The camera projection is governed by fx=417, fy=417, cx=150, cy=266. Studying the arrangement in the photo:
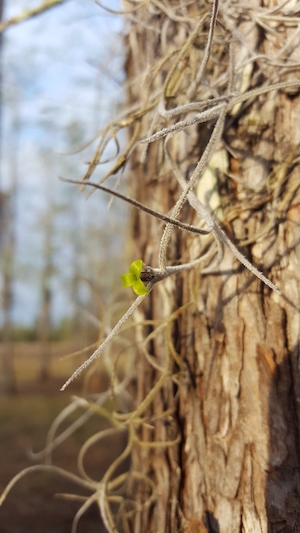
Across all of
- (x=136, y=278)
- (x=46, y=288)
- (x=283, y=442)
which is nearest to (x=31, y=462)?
(x=283, y=442)

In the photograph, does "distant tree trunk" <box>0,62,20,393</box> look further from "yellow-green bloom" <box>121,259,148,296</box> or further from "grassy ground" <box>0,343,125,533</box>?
"yellow-green bloom" <box>121,259,148,296</box>

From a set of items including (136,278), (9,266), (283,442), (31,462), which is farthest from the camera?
(9,266)

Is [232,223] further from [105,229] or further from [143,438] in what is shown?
[105,229]

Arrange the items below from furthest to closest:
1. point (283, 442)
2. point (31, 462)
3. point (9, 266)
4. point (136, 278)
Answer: point (9, 266) → point (31, 462) → point (283, 442) → point (136, 278)

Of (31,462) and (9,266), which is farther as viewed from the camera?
(9,266)

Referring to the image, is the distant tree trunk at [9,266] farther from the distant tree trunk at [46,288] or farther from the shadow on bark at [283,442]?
the shadow on bark at [283,442]

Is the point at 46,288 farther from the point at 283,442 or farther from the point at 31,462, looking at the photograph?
the point at 283,442

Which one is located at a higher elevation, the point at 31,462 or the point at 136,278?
the point at 136,278
